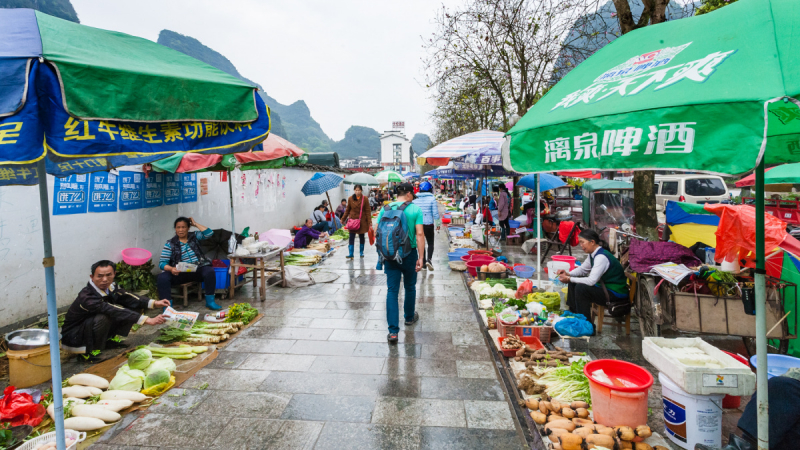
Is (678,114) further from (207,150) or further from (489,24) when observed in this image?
(489,24)

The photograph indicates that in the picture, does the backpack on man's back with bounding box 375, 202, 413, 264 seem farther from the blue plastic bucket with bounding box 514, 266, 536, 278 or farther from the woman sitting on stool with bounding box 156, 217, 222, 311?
the woman sitting on stool with bounding box 156, 217, 222, 311

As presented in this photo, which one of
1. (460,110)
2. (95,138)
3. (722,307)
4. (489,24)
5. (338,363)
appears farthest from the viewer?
(460,110)

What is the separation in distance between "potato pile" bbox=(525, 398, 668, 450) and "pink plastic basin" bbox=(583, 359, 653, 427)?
0.23ft

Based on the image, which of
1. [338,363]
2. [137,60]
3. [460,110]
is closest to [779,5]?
[137,60]

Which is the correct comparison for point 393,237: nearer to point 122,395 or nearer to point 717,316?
point 122,395

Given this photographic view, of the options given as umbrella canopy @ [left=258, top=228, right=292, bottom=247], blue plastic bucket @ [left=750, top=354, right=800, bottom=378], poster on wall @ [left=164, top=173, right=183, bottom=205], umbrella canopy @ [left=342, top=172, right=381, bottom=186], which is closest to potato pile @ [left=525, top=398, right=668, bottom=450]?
blue plastic bucket @ [left=750, top=354, right=800, bottom=378]

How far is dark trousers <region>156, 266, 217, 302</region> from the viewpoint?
19.1ft

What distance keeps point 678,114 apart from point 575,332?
3.28 m

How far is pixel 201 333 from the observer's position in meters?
4.88

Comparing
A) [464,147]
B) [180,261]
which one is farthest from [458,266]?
[180,261]

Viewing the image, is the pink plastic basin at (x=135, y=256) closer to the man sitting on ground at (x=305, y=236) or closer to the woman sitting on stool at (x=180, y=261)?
the woman sitting on stool at (x=180, y=261)

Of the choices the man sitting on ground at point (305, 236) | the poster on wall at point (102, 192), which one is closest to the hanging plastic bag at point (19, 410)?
the poster on wall at point (102, 192)

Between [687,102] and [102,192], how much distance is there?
7181 millimetres

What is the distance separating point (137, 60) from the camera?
7.37 ft
